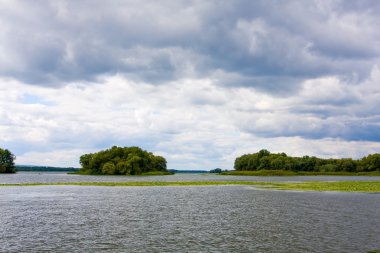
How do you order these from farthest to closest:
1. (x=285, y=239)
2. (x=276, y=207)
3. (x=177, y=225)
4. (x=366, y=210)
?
(x=276, y=207)
(x=366, y=210)
(x=177, y=225)
(x=285, y=239)

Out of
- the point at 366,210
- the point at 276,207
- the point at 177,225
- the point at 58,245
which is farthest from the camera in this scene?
the point at 276,207

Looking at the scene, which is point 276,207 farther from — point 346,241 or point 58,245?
point 58,245

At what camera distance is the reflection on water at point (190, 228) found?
33.0m

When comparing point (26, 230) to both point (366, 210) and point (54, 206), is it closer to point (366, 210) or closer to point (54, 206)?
point (54, 206)

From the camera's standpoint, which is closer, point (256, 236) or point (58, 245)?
point (58, 245)

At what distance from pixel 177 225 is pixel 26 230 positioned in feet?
53.6

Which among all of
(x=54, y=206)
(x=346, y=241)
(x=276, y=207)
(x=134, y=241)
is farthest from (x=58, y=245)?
(x=276, y=207)

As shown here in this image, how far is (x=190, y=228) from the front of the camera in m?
41.6

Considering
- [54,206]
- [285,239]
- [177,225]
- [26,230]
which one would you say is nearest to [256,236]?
[285,239]

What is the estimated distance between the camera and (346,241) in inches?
1367

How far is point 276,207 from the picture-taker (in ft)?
201

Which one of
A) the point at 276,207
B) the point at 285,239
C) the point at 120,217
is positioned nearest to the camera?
the point at 285,239

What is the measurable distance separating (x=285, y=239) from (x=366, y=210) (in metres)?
27.2

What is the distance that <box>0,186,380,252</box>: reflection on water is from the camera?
3300 cm
